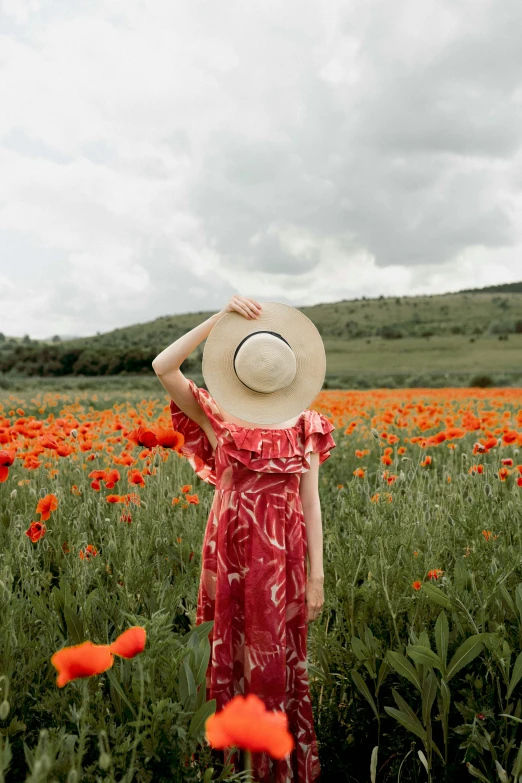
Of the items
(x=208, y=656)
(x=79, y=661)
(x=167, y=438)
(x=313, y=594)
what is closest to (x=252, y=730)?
(x=79, y=661)

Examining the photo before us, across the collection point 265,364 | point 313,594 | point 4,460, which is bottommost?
point 313,594

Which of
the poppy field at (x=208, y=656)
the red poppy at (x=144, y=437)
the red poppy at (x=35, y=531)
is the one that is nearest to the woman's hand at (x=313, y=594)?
the poppy field at (x=208, y=656)

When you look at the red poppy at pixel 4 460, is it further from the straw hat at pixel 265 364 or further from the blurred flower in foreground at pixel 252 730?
the blurred flower in foreground at pixel 252 730

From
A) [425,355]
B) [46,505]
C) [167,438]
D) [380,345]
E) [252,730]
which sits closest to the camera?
[252,730]

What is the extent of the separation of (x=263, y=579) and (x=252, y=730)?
1485mm

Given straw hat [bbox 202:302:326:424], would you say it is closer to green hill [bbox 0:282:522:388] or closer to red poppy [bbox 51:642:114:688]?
red poppy [bbox 51:642:114:688]

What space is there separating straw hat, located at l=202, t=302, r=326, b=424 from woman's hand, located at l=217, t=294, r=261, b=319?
0.07 ft

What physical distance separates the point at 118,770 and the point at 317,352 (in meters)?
1.57

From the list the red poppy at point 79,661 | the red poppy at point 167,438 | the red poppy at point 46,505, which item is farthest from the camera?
the red poppy at point 46,505

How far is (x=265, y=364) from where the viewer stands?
234 centimetres

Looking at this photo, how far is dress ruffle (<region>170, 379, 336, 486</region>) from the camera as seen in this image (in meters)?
2.41

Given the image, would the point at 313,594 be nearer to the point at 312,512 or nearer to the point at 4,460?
the point at 312,512

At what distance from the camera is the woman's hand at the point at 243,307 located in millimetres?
2420

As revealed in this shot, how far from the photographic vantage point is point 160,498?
3.94 m
